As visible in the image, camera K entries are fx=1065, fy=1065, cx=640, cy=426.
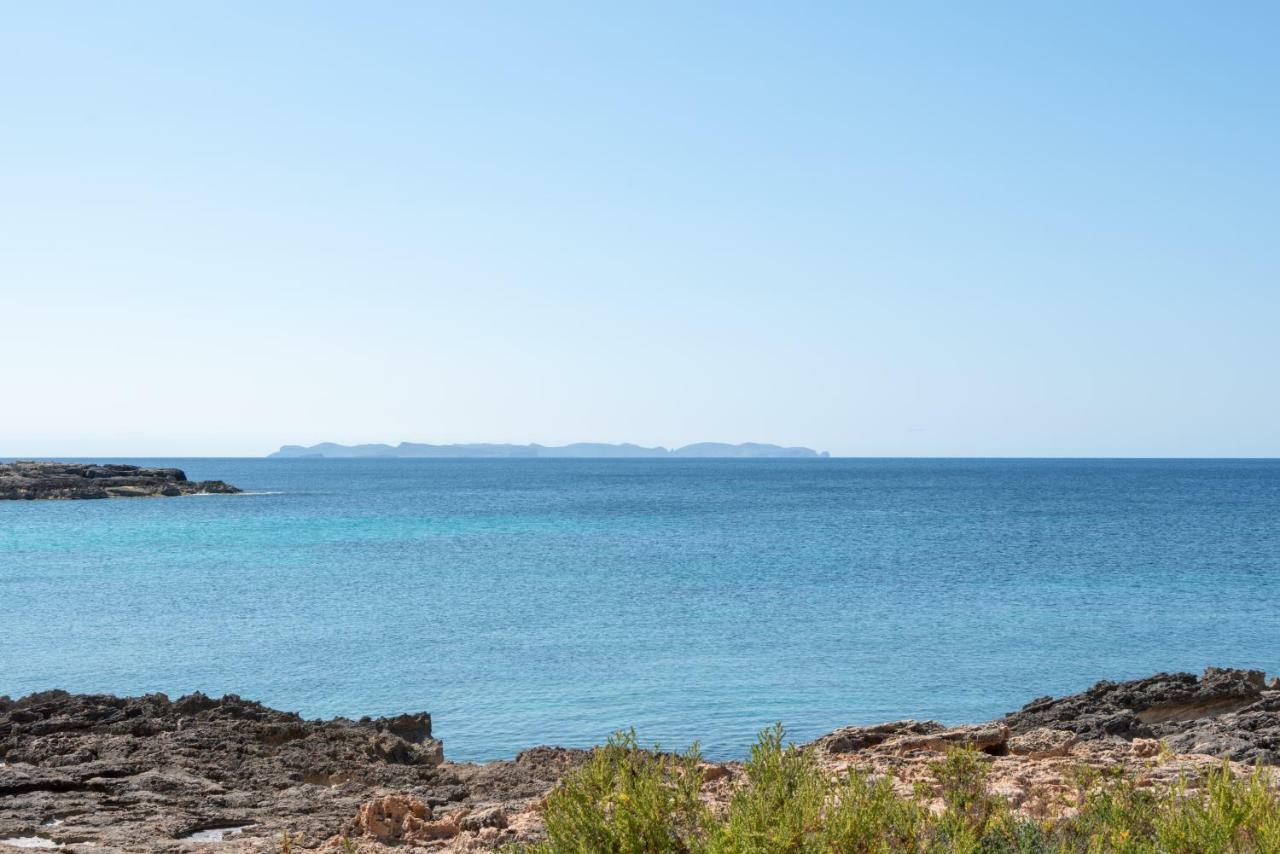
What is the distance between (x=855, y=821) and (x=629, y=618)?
74.5 ft

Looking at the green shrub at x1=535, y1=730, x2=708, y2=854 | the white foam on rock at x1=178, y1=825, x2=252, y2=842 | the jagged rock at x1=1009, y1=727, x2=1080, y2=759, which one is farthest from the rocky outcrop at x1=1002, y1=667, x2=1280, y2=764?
the white foam on rock at x1=178, y1=825, x2=252, y2=842

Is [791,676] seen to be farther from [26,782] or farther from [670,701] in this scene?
[26,782]

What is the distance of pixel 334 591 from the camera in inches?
1315

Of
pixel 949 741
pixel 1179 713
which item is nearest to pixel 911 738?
pixel 949 741

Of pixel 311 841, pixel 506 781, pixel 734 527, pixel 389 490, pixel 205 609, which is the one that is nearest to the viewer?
pixel 311 841

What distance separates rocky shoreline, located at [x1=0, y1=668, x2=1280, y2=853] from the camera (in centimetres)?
845

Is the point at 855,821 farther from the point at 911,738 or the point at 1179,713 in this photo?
the point at 1179,713

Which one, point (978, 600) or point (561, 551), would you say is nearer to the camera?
point (978, 600)

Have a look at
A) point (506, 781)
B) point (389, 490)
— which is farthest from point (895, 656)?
point (389, 490)

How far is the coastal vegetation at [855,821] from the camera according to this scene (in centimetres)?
522

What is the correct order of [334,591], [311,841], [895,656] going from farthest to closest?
1. [334,591]
2. [895,656]
3. [311,841]

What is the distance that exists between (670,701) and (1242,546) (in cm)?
4189

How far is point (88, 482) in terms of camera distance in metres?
94.7

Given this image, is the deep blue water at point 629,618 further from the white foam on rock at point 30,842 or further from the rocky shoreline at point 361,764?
the white foam on rock at point 30,842
